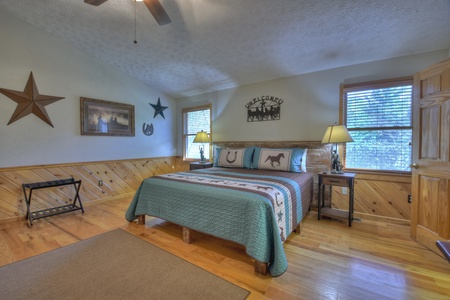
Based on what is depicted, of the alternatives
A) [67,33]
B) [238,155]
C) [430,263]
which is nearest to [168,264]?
[238,155]

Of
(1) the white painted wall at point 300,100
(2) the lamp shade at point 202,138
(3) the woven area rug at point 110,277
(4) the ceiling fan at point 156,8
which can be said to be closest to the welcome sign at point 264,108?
(1) the white painted wall at point 300,100

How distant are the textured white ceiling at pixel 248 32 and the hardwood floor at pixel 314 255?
7.58 ft

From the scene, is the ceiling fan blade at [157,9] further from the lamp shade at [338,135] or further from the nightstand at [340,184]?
the nightstand at [340,184]

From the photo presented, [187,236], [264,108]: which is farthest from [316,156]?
[187,236]

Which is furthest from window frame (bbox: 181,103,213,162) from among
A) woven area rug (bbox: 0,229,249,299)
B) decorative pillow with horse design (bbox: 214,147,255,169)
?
woven area rug (bbox: 0,229,249,299)

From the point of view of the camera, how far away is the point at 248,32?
2.55 metres

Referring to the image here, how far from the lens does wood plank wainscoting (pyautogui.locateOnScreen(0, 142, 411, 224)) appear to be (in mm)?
2744

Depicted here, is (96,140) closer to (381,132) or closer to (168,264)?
(168,264)

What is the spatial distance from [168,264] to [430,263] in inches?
93.3

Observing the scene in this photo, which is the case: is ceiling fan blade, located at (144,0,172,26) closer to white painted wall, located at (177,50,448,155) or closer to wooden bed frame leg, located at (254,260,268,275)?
white painted wall, located at (177,50,448,155)

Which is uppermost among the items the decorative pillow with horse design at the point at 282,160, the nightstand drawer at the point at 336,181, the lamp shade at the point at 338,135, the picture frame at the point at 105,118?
the picture frame at the point at 105,118

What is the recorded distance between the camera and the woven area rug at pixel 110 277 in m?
1.48

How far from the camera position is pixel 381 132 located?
→ 2830 mm

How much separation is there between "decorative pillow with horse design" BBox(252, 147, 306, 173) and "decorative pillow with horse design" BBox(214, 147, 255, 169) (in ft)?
0.57
